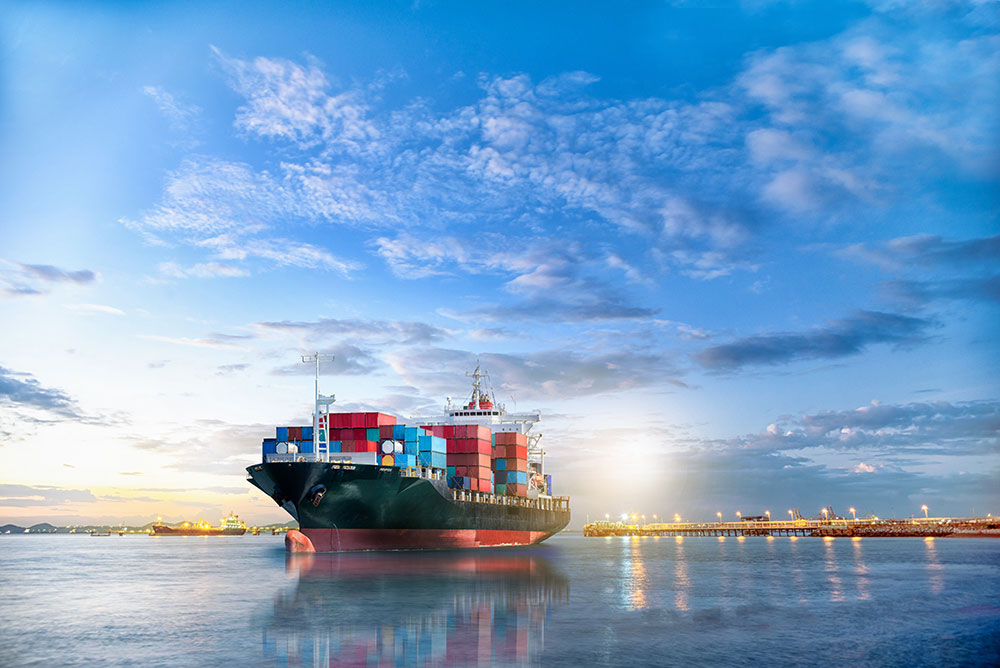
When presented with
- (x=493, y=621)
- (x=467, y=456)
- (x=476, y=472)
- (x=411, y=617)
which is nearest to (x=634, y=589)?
(x=493, y=621)

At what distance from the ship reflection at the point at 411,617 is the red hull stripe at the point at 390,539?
17.2 meters

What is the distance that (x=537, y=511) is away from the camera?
95.1 meters

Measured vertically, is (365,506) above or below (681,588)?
above

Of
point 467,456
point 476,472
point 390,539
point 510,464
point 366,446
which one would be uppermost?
point 366,446

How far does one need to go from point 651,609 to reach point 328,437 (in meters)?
41.1

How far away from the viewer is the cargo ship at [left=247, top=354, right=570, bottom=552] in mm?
58625

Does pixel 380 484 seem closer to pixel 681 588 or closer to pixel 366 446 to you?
pixel 366 446

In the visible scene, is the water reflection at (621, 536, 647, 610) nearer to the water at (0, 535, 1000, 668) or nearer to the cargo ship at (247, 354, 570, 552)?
the water at (0, 535, 1000, 668)

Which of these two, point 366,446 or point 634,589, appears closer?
point 634,589

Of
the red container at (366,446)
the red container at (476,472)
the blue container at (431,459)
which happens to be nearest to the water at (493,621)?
the red container at (366,446)

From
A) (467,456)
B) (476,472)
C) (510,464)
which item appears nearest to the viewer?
(476,472)

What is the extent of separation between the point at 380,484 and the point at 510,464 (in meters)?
28.2

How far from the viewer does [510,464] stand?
8525cm

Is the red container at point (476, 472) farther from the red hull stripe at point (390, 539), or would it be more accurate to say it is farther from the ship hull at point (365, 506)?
the red hull stripe at point (390, 539)
